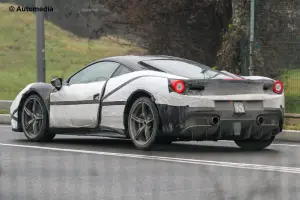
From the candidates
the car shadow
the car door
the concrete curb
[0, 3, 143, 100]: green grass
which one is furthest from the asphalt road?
[0, 3, 143, 100]: green grass

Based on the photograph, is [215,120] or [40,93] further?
[40,93]

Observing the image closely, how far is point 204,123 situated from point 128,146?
5.55ft

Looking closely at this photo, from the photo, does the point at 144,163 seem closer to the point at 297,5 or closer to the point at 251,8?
the point at 251,8

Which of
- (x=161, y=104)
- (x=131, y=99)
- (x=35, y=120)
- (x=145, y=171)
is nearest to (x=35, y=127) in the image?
(x=35, y=120)

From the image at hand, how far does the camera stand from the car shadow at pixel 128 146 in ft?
39.9

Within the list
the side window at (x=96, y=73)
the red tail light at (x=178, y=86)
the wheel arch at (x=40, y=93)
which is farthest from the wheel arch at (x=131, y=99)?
the wheel arch at (x=40, y=93)

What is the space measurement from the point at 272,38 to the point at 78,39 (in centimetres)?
5189

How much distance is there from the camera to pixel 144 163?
10648 millimetres

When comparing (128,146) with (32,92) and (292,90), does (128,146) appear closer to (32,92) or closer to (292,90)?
(32,92)

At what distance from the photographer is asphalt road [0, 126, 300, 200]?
27.0ft

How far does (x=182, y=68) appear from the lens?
12.6 m

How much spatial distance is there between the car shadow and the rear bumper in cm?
34

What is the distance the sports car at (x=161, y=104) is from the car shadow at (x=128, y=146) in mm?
173

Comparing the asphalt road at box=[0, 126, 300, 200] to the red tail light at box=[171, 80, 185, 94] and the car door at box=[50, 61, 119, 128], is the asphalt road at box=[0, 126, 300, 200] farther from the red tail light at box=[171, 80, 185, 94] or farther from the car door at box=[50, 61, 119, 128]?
the red tail light at box=[171, 80, 185, 94]
